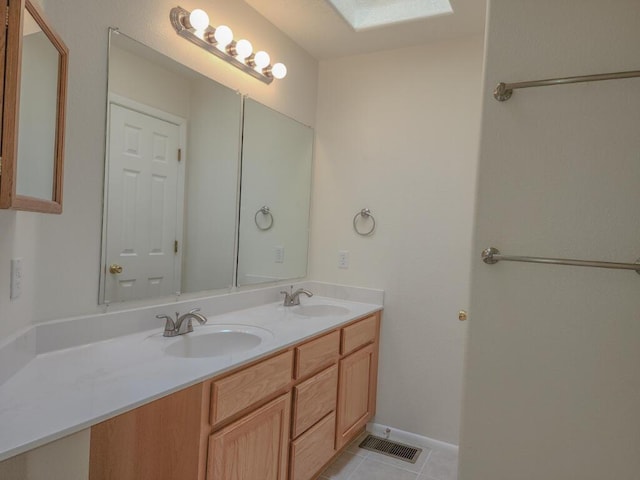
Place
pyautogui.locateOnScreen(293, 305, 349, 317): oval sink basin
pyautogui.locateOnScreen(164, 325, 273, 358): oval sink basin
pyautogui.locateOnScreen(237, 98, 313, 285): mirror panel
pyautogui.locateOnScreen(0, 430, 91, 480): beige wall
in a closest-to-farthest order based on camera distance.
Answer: pyautogui.locateOnScreen(0, 430, 91, 480): beige wall, pyautogui.locateOnScreen(164, 325, 273, 358): oval sink basin, pyautogui.locateOnScreen(237, 98, 313, 285): mirror panel, pyautogui.locateOnScreen(293, 305, 349, 317): oval sink basin

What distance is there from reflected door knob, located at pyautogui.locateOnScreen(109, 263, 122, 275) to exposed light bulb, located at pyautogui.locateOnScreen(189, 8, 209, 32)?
108cm

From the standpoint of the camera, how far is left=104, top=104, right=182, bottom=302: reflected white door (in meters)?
1.56

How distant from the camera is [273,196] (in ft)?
8.21

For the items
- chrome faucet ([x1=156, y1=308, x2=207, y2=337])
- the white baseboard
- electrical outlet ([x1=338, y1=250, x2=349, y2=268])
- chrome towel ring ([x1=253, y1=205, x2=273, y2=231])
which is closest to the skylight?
chrome towel ring ([x1=253, y1=205, x2=273, y2=231])

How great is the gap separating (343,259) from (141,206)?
137 centimetres

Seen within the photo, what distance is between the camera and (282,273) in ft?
8.43

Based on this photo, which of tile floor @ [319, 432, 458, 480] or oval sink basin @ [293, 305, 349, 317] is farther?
oval sink basin @ [293, 305, 349, 317]

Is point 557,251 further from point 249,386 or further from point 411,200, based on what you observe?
point 411,200

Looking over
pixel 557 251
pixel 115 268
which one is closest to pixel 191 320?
pixel 115 268

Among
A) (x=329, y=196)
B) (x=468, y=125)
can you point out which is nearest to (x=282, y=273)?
(x=329, y=196)

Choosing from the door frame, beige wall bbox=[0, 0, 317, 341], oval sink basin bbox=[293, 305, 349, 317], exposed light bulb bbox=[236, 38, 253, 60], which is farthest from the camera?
oval sink basin bbox=[293, 305, 349, 317]

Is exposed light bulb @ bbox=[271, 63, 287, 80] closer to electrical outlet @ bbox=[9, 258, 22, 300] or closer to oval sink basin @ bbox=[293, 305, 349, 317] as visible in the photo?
oval sink basin @ bbox=[293, 305, 349, 317]

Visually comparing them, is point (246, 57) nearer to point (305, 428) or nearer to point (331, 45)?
point (331, 45)

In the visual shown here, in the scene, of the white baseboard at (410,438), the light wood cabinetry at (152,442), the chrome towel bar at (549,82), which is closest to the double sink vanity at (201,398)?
the light wood cabinetry at (152,442)
